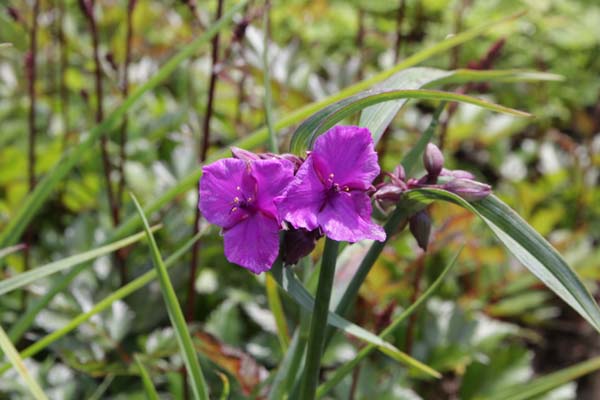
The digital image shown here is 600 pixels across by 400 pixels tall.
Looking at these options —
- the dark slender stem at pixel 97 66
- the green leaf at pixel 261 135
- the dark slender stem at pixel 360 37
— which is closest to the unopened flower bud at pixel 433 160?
the green leaf at pixel 261 135

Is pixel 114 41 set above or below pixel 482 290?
above

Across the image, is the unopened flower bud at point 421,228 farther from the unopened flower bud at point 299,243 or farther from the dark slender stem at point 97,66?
the dark slender stem at point 97,66

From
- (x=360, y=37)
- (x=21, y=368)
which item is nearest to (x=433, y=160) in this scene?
(x=21, y=368)

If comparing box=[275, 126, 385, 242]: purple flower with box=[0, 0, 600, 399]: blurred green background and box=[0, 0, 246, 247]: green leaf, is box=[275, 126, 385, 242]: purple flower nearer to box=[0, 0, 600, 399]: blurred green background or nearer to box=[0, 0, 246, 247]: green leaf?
box=[0, 0, 600, 399]: blurred green background

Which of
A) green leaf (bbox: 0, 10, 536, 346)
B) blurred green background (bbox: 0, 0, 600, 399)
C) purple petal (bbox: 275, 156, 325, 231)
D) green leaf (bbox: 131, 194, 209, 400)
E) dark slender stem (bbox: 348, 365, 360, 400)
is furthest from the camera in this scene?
blurred green background (bbox: 0, 0, 600, 399)

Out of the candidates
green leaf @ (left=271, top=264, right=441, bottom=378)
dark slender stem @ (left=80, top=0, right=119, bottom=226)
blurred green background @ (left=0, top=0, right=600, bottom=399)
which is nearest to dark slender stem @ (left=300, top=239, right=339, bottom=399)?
green leaf @ (left=271, top=264, right=441, bottom=378)

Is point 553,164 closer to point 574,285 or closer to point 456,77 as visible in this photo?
point 456,77

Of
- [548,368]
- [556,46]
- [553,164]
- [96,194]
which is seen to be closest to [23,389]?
[96,194]
